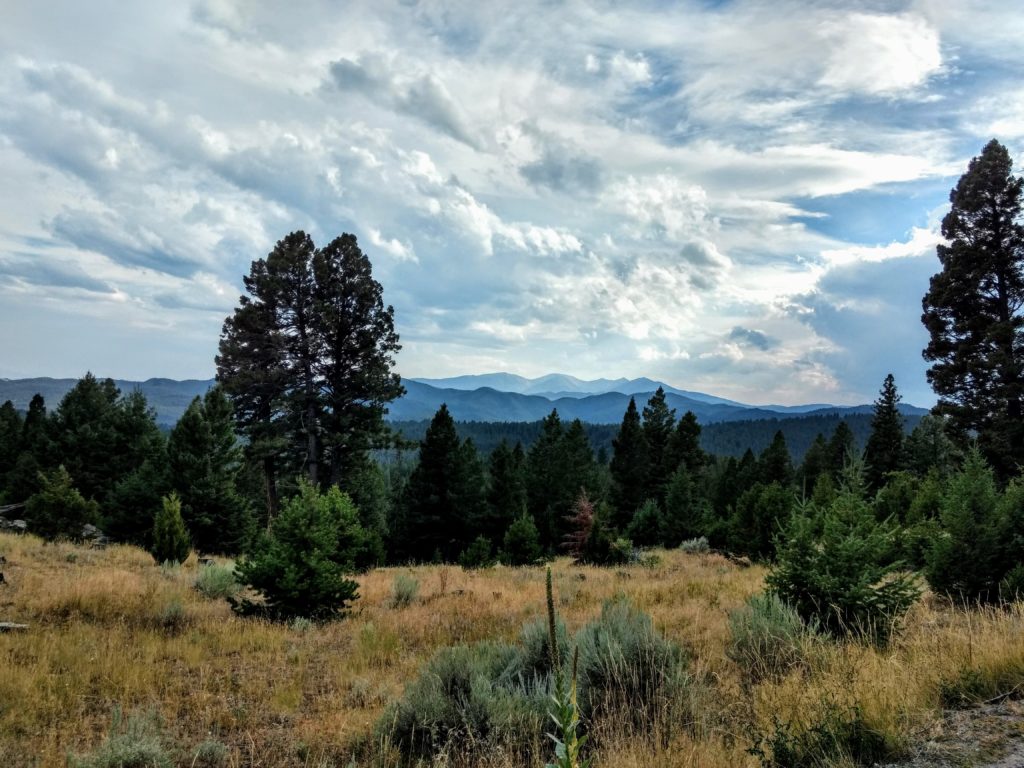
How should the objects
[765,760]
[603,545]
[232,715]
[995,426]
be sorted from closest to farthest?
[765,760] → [232,715] → [995,426] → [603,545]

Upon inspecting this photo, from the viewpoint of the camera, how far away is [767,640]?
5.73m

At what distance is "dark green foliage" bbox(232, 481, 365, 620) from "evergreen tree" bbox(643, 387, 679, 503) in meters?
41.1

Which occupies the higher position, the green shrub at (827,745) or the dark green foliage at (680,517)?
the green shrub at (827,745)

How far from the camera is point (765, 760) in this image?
359cm

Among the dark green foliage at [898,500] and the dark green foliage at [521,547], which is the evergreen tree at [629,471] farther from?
the dark green foliage at [898,500]

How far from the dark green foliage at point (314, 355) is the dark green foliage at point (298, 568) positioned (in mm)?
14160

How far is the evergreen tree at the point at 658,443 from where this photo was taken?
159 ft

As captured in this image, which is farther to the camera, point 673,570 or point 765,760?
point 673,570

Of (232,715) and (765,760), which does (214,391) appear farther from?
(765,760)

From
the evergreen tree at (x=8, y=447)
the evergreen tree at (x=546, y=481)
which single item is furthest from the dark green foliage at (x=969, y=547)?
the evergreen tree at (x=8, y=447)

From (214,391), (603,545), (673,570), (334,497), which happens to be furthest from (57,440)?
(673,570)

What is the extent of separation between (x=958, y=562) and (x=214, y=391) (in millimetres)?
25481

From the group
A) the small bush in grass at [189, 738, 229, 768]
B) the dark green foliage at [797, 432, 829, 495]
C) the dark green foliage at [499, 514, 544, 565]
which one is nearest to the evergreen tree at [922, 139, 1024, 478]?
the dark green foliage at [499, 514, 544, 565]

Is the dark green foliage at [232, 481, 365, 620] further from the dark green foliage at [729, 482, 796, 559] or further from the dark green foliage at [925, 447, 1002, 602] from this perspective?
the dark green foliage at [729, 482, 796, 559]
